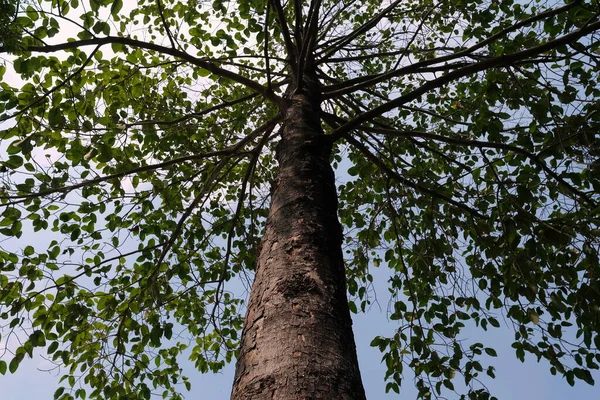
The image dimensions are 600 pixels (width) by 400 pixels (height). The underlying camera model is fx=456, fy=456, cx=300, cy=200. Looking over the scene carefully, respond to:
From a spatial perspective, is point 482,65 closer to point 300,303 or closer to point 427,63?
point 427,63

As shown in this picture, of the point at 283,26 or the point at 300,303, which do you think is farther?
the point at 283,26

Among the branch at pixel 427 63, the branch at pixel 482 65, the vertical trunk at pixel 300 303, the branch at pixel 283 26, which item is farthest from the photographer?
the branch at pixel 283 26

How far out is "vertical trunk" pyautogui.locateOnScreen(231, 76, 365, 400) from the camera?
4.87 feet

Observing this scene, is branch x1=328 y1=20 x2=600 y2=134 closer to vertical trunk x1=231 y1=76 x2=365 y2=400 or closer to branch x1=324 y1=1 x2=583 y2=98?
branch x1=324 y1=1 x2=583 y2=98

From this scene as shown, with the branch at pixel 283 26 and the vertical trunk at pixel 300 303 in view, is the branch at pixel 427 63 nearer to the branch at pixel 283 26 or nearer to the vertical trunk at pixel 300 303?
the branch at pixel 283 26

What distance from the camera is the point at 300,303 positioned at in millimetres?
1828

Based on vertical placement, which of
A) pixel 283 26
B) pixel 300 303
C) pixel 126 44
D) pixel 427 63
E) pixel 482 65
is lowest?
pixel 300 303

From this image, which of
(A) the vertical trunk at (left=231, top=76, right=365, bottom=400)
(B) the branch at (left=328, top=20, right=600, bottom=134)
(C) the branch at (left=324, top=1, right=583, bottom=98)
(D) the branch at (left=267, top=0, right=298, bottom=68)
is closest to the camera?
(A) the vertical trunk at (left=231, top=76, right=365, bottom=400)

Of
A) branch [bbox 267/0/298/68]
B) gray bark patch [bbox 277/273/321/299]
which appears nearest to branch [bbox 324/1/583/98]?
branch [bbox 267/0/298/68]

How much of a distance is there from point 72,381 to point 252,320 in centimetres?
365

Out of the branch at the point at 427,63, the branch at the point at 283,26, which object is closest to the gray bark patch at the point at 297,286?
the branch at the point at 427,63

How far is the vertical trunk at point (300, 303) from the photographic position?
1.48 meters

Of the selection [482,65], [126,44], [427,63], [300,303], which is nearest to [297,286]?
[300,303]

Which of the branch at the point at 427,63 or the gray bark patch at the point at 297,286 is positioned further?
the branch at the point at 427,63
